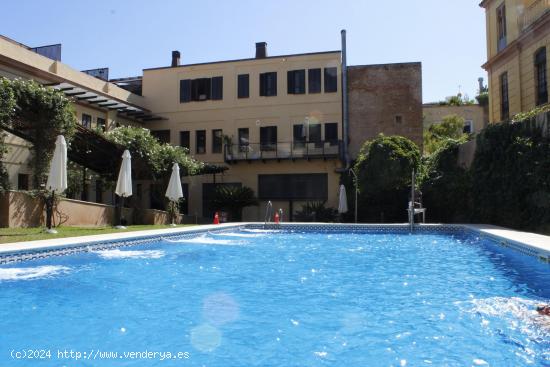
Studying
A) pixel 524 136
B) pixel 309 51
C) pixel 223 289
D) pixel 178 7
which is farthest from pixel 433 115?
pixel 223 289

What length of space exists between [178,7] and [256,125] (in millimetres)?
12055

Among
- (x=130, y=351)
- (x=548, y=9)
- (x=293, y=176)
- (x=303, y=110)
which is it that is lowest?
(x=130, y=351)

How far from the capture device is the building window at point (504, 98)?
18.1m

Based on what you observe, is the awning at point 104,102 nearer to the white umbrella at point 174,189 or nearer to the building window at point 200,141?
the building window at point 200,141

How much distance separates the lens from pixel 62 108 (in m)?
12.9

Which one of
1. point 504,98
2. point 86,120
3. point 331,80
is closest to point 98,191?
point 86,120

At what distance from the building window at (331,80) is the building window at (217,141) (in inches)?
249

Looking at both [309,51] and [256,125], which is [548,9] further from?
[256,125]

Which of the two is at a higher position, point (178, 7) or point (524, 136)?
point (178, 7)

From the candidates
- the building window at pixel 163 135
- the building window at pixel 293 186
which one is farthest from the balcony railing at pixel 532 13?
the building window at pixel 163 135

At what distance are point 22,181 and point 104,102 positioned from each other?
5559 mm

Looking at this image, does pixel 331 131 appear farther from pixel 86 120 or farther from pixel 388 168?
pixel 86 120

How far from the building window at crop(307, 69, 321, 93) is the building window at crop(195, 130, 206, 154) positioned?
6.42 metres

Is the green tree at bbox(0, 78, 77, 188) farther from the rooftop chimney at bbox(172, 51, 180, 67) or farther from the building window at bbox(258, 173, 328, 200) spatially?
the rooftop chimney at bbox(172, 51, 180, 67)
